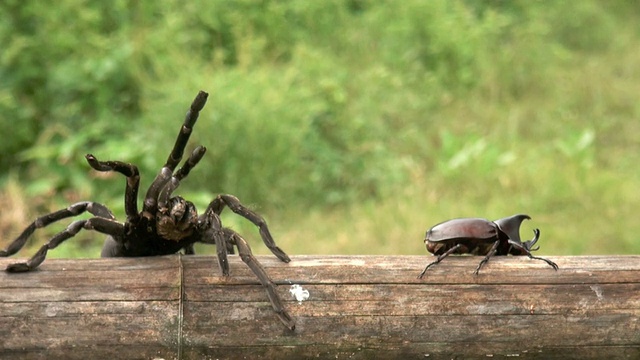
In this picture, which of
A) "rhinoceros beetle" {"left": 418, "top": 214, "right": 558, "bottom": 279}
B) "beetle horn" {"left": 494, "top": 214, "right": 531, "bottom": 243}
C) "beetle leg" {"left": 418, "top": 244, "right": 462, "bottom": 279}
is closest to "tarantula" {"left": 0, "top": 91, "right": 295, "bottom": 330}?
"beetle leg" {"left": 418, "top": 244, "right": 462, "bottom": 279}

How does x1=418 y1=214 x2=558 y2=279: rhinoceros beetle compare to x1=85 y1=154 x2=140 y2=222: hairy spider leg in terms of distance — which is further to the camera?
x1=418 y1=214 x2=558 y2=279: rhinoceros beetle

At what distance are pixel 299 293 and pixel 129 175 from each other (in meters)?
0.68

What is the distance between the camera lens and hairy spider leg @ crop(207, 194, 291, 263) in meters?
3.12

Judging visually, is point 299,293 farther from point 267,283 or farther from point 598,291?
point 598,291

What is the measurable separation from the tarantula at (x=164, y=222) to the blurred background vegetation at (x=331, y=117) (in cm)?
340

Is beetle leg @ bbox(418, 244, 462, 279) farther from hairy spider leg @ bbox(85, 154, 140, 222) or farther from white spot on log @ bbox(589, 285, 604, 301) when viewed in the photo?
hairy spider leg @ bbox(85, 154, 140, 222)

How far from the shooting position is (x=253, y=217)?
317cm

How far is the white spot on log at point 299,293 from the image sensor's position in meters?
2.96

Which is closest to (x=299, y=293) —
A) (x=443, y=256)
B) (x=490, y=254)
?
(x=443, y=256)

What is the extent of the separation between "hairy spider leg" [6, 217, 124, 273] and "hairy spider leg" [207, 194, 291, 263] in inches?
13.2

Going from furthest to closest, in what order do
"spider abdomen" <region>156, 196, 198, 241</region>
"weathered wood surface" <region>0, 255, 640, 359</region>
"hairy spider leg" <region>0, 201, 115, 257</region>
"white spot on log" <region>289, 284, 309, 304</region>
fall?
"hairy spider leg" <region>0, 201, 115, 257</region> → "spider abdomen" <region>156, 196, 198, 241</region> → "white spot on log" <region>289, 284, 309, 304</region> → "weathered wood surface" <region>0, 255, 640, 359</region>

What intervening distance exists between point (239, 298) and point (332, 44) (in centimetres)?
709

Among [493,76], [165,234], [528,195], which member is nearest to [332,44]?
[493,76]

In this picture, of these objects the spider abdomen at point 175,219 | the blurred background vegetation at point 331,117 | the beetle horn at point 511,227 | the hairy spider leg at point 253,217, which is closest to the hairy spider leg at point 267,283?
the hairy spider leg at point 253,217
